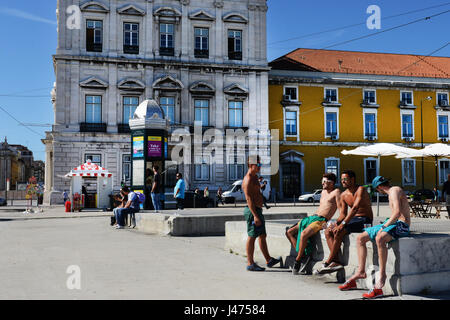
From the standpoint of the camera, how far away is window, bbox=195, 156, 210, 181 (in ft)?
130

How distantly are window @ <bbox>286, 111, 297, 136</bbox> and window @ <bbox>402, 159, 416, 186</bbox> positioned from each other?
10773 mm

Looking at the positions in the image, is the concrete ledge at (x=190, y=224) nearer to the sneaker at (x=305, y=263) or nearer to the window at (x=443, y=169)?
the sneaker at (x=305, y=263)

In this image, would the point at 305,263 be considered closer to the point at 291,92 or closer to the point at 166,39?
the point at 166,39

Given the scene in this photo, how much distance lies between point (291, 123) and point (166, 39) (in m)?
12.4

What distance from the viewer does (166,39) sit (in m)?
39.8

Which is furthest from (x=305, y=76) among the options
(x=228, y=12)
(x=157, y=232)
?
(x=157, y=232)

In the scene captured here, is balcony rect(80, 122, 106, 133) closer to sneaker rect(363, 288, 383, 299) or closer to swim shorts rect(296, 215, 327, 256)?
swim shorts rect(296, 215, 327, 256)

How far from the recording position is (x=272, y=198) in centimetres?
4119

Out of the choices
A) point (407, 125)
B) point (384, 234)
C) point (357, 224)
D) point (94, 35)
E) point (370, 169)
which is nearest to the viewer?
point (384, 234)

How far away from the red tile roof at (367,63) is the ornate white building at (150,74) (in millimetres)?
5132

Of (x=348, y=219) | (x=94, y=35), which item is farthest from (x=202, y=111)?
(x=348, y=219)

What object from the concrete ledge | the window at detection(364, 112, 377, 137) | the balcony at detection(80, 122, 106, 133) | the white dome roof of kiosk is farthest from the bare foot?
the window at detection(364, 112, 377, 137)

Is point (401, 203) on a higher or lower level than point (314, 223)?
higher
